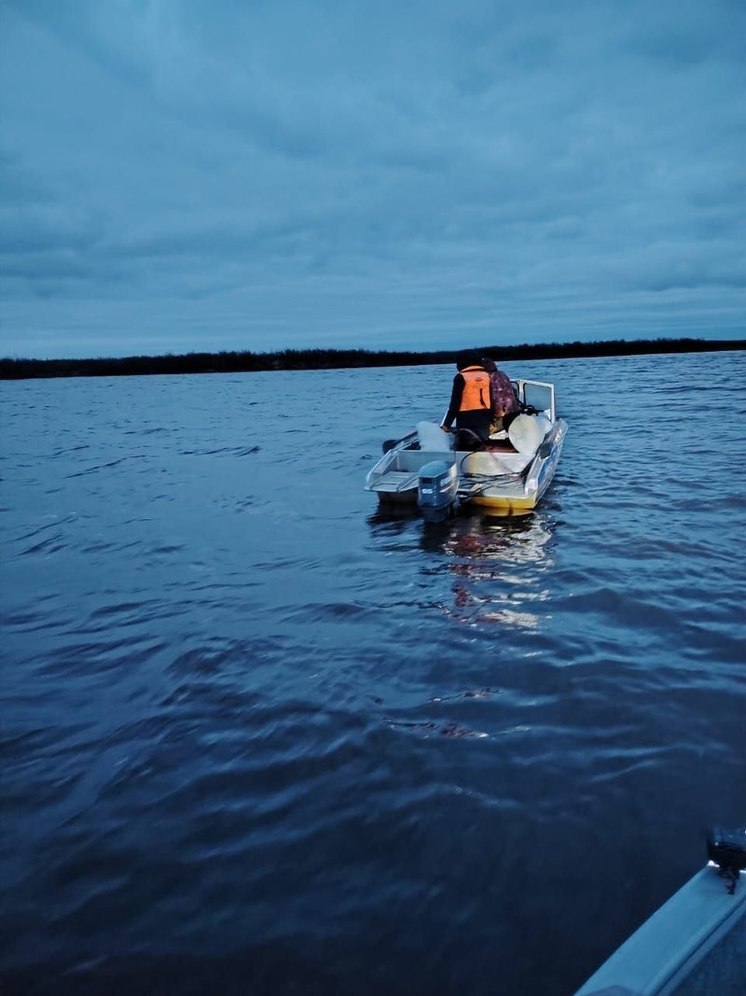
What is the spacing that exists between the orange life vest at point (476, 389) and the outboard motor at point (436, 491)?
1789 millimetres

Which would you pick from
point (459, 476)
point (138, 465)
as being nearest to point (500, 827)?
point (459, 476)

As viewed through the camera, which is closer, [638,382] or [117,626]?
[117,626]

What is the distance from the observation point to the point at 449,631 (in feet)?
18.6

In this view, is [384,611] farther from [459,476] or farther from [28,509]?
[28,509]

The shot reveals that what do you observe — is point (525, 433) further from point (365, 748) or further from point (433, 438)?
point (365, 748)

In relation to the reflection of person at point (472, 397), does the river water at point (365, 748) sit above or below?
below

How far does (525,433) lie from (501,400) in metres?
0.88

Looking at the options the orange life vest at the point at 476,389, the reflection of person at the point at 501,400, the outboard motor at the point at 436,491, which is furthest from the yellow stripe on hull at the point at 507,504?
the reflection of person at the point at 501,400

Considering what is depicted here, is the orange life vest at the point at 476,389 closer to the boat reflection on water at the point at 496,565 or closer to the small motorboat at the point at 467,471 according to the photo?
the small motorboat at the point at 467,471

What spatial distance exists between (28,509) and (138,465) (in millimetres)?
5005

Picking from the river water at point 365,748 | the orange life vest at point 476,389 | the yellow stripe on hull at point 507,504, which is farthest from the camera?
the orange life vest at point 476,389

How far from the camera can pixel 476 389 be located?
1034 cm

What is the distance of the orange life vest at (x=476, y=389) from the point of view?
33.8 ft

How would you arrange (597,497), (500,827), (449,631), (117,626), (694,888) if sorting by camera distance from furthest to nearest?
(597,497)
(117,626)
(449,631)
(500,827)
(694,888)
